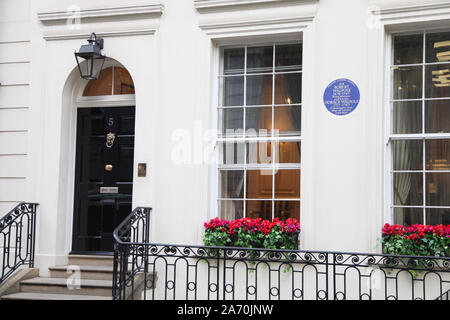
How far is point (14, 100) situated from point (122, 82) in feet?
5.01

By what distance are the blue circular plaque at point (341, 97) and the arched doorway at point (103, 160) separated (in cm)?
272

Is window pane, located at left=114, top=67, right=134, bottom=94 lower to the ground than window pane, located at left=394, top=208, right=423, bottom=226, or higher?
higher

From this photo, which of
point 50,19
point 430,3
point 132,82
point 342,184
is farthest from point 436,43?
point 50,19

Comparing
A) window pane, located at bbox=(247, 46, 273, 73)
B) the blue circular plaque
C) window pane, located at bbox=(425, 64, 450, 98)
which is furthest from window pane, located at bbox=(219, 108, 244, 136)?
window pane, located at bbox=(425, 64, 450, 98)

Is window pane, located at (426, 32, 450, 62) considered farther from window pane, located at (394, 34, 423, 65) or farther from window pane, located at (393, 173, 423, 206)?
window pane, located at (393, 173, 423, 206)

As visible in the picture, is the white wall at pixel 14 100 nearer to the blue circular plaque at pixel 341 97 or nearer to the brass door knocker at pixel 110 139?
the brass door knocker at pixel 110 139

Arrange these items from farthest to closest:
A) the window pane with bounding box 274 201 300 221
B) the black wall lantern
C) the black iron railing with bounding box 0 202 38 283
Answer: the black wall lantern < the black iron railing with bounding box 0 202 38 283 < the window pane with bounding box 274 201 300 221

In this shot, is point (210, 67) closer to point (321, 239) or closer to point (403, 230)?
point (321, 239)

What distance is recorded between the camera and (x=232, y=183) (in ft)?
25.2

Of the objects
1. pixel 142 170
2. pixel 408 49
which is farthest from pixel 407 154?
pixel 142 170

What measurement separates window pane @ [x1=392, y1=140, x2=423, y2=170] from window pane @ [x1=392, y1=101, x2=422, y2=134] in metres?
Result: 0.14

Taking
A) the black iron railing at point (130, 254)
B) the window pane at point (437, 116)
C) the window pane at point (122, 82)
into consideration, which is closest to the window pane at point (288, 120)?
the window pane at point (437, 116)

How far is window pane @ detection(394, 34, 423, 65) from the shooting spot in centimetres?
709

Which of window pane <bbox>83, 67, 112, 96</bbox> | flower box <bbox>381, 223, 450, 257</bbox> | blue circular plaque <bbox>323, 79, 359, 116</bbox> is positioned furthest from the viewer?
window pane <bbox>83, 67, 112, 96</bbox>
